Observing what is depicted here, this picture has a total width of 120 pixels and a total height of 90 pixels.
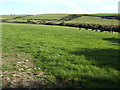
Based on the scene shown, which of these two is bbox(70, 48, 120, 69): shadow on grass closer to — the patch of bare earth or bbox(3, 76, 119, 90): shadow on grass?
bbox(3, 76, 119, 90): shadow on grass

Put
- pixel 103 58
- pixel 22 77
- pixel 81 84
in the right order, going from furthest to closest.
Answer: pixel 103 58, pixel 22 77, pixel 81 84

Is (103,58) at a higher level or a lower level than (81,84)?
higher

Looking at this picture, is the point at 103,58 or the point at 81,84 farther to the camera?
the point at 103,58

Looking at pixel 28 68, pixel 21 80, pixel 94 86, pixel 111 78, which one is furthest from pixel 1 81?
pixel 111 78

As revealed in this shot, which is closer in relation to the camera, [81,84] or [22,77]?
[81,84]

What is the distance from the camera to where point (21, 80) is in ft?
21.7

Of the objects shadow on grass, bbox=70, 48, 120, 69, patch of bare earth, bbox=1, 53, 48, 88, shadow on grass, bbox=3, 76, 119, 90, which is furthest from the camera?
shadow on grass, bbox=70, 48, 120, 69

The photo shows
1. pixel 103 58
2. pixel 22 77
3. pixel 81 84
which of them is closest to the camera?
pixel 81 84

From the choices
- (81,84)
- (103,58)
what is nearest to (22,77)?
(81,84)

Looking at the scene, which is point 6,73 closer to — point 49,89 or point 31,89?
point 31,89

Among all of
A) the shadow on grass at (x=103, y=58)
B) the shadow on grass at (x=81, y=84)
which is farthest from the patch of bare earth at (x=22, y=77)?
the shadow on grass at (x=103, y=58)

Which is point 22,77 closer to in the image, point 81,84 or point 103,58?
point 81,84

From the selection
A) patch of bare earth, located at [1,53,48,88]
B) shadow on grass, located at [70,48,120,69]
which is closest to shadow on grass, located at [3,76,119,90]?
patch of bare earth, located at [1,53,48,88]

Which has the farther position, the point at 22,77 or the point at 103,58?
the point at 103,58
